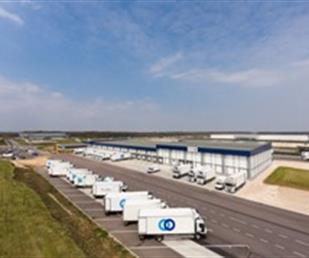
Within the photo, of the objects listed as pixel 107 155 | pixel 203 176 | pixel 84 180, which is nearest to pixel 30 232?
pixel 84 180

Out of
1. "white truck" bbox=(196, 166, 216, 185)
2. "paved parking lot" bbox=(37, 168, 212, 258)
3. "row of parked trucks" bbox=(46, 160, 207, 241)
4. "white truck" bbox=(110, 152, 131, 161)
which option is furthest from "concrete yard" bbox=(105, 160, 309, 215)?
"white truck" bbox=(110, 152, 131, 161)

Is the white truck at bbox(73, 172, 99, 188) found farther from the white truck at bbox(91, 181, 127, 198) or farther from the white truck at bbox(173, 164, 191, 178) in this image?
the white truck at bbox(173, 164, 191, 178)

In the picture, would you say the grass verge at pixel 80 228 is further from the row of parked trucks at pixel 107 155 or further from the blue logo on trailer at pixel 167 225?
the row of parked trucks at pixel 107 155

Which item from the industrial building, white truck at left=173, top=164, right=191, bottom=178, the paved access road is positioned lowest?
the paved access road

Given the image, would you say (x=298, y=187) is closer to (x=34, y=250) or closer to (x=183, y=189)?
(x=183, y=189)

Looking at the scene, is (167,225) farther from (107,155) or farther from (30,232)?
(107,155)

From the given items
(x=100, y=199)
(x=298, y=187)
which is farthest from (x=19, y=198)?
(x=298, y=187)

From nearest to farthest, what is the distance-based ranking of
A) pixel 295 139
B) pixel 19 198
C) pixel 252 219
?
pixel 252 219
pixel 19 198
pixel 295 139
